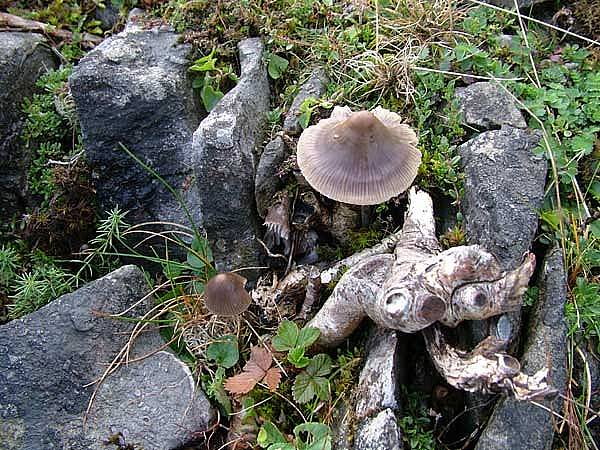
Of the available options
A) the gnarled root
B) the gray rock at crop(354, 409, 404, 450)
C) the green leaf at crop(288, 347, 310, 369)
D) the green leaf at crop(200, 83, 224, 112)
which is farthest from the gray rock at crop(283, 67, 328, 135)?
the gray rock at crop(354, 409, 404, 450)

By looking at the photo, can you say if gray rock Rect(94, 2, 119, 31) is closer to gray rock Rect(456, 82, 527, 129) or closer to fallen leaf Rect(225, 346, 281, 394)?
gray rock Rect(456, 82, 527, 129)

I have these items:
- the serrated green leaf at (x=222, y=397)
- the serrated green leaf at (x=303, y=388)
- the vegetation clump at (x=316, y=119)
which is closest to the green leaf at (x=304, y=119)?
the vegetation clump at (x=316, y=119)

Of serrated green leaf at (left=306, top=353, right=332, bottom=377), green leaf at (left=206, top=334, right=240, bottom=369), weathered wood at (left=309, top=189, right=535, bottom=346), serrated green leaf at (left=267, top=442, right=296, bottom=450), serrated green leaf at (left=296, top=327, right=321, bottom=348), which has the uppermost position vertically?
weathered wood at (left=309, top=189, right=535, bottom=346)

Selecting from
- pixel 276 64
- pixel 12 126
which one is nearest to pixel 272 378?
pixel 276 64

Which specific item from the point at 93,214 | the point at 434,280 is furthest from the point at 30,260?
the point at 434,280

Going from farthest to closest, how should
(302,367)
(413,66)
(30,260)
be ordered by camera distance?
1. (30,260)
2. (413,66)
3. (302,367)

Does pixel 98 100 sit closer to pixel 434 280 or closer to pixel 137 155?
pixel 137 155

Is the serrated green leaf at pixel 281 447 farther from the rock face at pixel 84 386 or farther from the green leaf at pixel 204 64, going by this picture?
the green leaf at pixel 204 64
